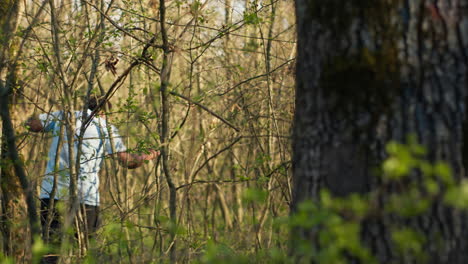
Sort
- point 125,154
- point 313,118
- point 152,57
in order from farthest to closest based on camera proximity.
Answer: point 125,154 → point 152,57 → point 313,118

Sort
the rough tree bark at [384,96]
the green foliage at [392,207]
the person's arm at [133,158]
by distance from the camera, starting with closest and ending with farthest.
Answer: the green foliage at [392,207], the rough tree bark at [384,96], the person's arm at [133,158]

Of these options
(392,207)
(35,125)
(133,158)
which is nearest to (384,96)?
(392,207)

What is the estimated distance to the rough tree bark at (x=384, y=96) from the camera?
183 centimetres

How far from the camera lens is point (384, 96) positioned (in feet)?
6.18

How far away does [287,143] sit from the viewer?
4.84m

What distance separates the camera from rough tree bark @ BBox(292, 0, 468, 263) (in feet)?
6.00

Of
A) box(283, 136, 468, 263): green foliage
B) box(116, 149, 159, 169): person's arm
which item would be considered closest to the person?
box(116, 149, 159, 169): person's arm

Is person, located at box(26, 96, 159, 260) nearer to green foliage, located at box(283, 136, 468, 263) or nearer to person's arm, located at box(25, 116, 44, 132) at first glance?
person's arm, located at box(25, 116, 44, 132)

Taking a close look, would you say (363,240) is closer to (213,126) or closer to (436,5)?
(436,5)

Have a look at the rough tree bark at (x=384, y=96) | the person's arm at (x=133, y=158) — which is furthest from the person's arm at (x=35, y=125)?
the rough tree bark at (x=384, y=96)

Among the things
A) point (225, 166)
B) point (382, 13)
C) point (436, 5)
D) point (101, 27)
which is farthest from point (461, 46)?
point (225, 166)

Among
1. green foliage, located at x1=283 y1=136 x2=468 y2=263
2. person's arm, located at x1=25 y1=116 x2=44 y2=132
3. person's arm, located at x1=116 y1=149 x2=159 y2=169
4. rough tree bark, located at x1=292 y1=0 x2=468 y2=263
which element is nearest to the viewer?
green foliage, located at x1=283 y1=136 x2=468 y2=263

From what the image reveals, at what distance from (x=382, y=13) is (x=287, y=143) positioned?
2.99 m

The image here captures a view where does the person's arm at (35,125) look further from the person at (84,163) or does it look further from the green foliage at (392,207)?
the green foliage at (392,207)
